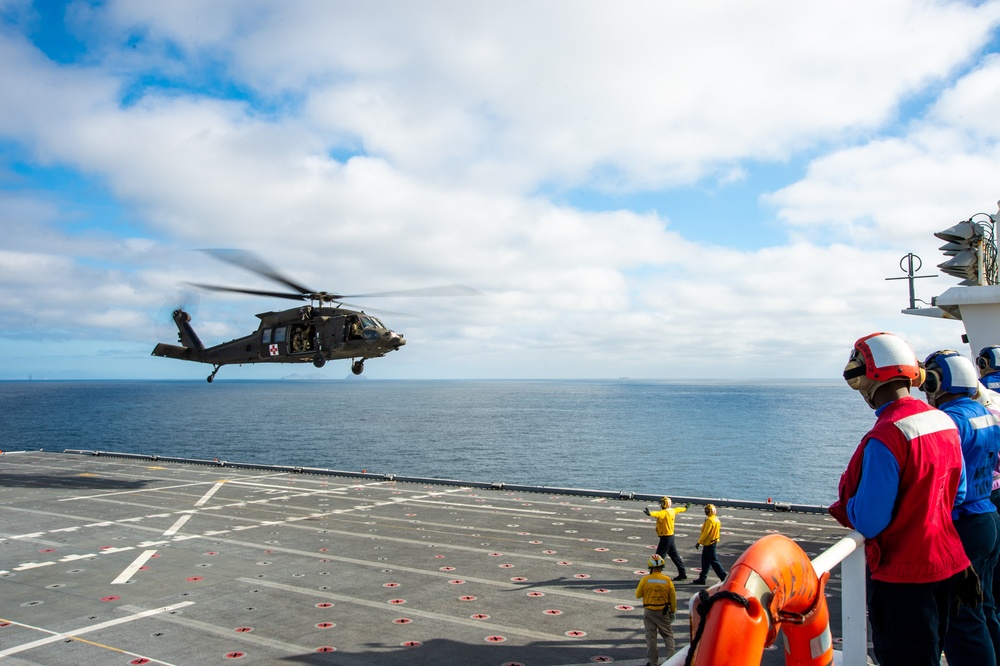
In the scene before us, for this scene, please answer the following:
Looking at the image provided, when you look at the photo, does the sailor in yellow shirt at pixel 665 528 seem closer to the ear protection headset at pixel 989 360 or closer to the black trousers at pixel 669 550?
the black trousers at pixel 669 550

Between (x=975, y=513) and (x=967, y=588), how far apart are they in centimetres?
80

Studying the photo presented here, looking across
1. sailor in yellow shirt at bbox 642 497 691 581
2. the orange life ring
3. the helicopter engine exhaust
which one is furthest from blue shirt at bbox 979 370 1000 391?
the helicopter engine exhaust

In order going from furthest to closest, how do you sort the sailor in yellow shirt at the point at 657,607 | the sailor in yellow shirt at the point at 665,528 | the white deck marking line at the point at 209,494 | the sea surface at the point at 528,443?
the sea surface at the point at 528,443
the white deck marking line at the point at 209,494
the sailor in yellow shirt at the point at 665,528
the sailor in yellow shirt at the point at 657,607

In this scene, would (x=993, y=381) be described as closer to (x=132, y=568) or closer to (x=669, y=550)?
(x=669, y=550)

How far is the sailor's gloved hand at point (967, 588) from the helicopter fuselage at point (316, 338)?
22.8m

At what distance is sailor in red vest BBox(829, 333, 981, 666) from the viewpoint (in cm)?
357

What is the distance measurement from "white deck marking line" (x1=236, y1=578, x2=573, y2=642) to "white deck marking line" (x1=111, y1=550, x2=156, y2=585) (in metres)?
2.43

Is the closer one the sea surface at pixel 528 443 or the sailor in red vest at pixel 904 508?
the sailor in red vest at pixel 904 508

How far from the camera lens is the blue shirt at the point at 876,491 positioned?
3547mm

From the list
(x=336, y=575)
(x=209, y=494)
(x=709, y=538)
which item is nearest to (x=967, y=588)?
(x=709, y=538)

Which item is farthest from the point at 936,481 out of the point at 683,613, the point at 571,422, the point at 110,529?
the point at 571,422

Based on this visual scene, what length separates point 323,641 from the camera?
35.3 ft

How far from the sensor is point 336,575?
14.7m

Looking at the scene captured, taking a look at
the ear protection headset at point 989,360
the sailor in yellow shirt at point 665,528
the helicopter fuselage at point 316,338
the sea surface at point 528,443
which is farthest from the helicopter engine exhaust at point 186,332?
the ear protection headset at point 989,360
